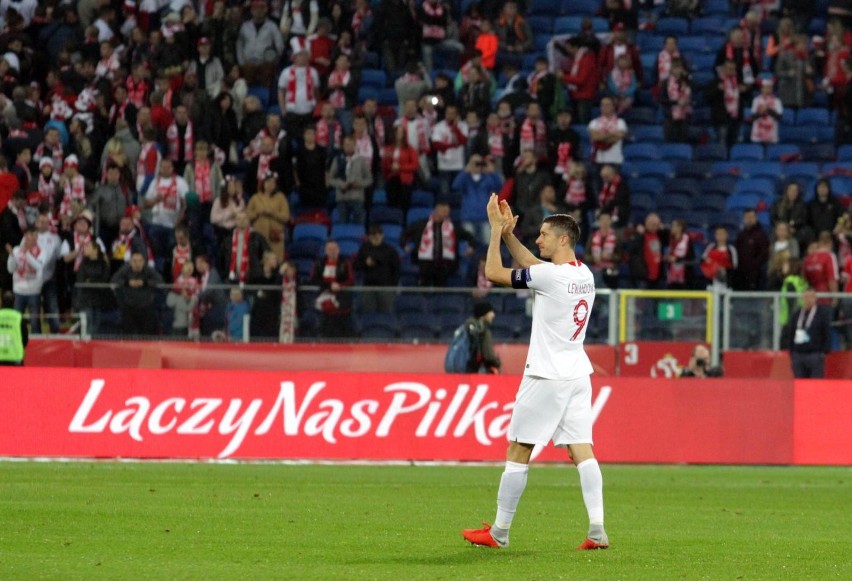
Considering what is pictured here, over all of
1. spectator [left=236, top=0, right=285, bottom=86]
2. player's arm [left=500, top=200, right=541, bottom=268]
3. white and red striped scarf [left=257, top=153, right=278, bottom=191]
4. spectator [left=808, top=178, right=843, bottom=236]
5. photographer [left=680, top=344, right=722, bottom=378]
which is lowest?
photographer [left=680, top=344, right=722, bottom=378]

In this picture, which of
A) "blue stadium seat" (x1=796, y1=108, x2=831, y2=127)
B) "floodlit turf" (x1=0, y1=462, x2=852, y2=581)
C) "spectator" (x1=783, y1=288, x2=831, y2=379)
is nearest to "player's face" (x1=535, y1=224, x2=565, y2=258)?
"floodlit turf" (x1=0, y1=462, x2=852, y2=581)

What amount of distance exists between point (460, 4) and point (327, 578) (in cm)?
2298

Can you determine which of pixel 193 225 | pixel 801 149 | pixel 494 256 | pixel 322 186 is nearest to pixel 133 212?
pixel 193 225

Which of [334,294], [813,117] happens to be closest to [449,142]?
[334,294]

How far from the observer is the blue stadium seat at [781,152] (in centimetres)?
2844

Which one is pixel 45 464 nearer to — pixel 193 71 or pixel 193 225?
pixel 193 225

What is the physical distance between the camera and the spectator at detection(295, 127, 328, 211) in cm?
2606

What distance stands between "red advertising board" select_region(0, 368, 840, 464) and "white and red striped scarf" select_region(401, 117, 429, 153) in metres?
6.82

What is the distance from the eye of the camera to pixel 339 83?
91.3ft

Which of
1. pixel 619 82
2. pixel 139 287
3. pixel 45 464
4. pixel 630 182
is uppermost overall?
pixel 619 82

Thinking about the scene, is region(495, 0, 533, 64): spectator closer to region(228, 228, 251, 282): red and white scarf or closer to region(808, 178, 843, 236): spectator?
region(808, 178, 843, 236): spectator

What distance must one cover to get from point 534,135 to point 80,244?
778cm

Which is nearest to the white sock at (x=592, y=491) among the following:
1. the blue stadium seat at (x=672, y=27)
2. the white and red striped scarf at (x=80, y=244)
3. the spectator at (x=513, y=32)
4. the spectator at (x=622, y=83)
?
the white and red striped scarf at (x=80, y=244)

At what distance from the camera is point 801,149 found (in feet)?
94.1
